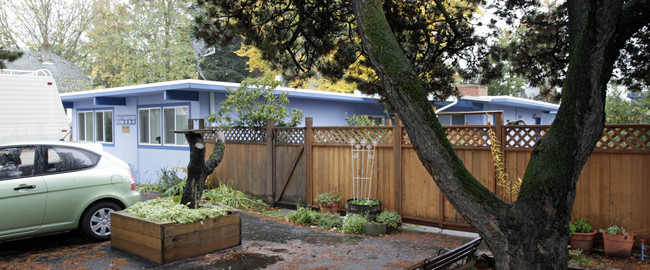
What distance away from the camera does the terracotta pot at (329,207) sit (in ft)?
27.3

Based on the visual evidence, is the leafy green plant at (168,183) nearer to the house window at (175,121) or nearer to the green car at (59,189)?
the house window at (175,121)

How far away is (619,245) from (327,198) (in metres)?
4.55

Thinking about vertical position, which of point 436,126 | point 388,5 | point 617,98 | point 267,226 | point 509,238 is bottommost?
point 267,226

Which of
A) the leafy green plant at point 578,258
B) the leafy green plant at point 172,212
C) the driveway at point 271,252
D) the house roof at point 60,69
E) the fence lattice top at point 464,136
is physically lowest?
the driveway at point 271,252

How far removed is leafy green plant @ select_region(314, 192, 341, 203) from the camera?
8.34 m

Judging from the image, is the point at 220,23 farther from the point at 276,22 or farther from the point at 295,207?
the point at 295,207

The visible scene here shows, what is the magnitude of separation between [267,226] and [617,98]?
14.3m

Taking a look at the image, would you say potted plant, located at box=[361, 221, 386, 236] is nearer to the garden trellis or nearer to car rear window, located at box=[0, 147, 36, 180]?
the garden trellis

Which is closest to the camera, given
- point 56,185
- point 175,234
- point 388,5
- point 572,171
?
point 572,171

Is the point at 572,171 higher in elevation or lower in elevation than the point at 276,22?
lower

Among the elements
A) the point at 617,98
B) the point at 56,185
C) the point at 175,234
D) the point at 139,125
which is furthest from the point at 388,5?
the point at 617,98

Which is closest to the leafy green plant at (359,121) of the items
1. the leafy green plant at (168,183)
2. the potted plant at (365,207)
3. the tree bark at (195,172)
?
the leafy green plant at (168,183)

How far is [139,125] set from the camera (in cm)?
1408

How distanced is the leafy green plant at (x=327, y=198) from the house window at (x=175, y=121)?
5.50 meters
